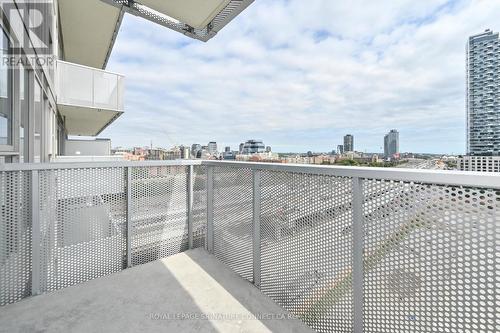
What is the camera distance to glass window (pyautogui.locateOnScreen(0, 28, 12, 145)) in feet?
6.43

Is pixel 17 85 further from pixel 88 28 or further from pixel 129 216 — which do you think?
pixel 88 28

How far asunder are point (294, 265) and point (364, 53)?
26594mm

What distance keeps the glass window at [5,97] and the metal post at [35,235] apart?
17.7 inches

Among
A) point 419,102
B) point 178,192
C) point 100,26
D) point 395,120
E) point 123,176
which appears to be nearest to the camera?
point 123,176

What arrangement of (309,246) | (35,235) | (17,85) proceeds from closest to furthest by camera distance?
1. (309,246)
2. (35,235)
3. (17,85)

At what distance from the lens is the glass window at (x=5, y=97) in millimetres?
1960

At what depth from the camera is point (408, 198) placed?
1.20 meters

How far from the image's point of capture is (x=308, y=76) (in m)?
27.3

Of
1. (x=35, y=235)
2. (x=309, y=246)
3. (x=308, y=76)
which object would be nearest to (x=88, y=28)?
(x=35, y=235)

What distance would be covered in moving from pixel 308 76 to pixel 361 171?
1129 inches

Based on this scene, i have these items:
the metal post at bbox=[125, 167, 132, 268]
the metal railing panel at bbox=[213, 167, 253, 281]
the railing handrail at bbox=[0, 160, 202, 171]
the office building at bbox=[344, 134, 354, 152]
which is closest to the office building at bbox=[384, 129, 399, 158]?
the office building at bbox=[344, 134, 354, 152]

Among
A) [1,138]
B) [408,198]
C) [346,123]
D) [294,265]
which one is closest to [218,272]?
[294,265]

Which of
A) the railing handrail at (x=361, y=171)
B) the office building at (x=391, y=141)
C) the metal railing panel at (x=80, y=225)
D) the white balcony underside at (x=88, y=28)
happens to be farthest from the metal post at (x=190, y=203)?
the office building at (x=391, y=141)

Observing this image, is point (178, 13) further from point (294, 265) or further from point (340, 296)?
point (340, 296)
